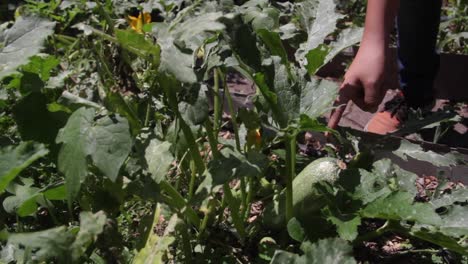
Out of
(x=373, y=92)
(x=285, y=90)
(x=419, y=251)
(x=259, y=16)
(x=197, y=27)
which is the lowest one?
(x=419, y=251)

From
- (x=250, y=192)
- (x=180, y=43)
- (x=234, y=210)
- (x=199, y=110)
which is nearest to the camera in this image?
(x=180, y=43)

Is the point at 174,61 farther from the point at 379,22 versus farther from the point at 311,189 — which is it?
the point at 379,22

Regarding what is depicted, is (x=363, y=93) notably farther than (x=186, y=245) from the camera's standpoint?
Yes

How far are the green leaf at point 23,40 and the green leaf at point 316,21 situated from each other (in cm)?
70

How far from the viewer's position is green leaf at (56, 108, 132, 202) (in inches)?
39.5

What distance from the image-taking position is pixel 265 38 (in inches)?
52.6

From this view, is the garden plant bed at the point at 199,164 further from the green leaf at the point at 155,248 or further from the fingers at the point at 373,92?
the fingers at the point at 373,92

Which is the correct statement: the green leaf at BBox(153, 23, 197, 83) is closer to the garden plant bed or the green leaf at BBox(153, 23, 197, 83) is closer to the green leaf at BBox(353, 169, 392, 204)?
the garden plant bed

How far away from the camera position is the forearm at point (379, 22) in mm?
1555

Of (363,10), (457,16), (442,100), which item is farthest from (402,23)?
(363,10)

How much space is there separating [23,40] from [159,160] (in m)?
0.39

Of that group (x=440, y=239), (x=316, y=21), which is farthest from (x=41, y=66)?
(x=440, y=239)

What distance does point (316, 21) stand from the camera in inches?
63.9

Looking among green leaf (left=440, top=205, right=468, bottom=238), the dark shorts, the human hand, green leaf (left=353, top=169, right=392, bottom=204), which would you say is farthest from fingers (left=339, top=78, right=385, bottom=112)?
the dark shorts
